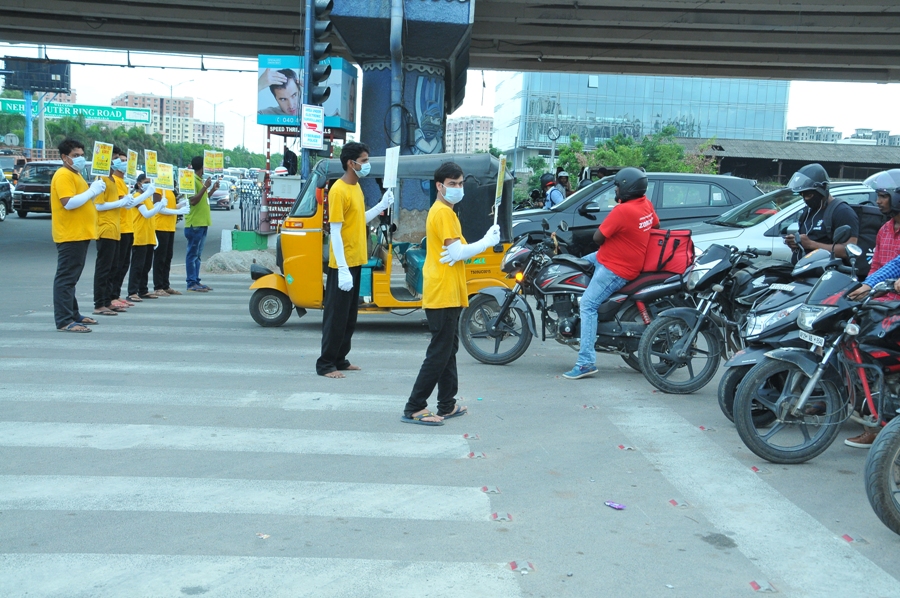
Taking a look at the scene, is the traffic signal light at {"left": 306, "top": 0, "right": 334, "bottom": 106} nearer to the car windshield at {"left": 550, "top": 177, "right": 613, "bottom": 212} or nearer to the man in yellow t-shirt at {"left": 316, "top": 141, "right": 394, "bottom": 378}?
the car windshield at {"left": 550, "top": 177, "right": 613, "bottom": 212}

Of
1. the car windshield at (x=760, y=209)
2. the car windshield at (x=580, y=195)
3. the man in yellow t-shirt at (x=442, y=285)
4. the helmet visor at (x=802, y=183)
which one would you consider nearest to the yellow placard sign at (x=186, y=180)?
the car windshield at (x=580, y=195)

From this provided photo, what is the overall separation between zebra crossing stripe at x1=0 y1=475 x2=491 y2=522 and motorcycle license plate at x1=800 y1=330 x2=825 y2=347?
2.30 metres

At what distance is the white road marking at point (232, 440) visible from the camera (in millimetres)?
5938

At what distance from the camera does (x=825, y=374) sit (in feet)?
18.6

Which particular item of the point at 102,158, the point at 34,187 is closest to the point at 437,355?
the point at 102,158

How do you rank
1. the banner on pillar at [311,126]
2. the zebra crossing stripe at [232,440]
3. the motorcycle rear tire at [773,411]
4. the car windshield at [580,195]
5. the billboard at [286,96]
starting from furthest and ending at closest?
the billboard at [286,96]
the car windshield at [580,195]
the banner on pillar at [311,126]
the zebra crossing stripe at [232,440]
the motorcycle rear tire at [773,411]

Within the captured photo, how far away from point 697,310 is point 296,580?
493 centimetres

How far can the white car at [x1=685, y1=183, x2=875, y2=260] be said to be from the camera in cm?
1236

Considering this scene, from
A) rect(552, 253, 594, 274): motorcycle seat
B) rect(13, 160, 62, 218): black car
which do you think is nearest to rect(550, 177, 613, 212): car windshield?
rect(552, 253, 594, 274): motorcycle seat

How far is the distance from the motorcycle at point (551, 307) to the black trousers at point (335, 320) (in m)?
1.29

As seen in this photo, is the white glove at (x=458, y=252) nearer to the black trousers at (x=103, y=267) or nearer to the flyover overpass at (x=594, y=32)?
the black trousers at (x=103, y=267)

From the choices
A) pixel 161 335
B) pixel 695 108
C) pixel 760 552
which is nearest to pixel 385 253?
pixel 161 335

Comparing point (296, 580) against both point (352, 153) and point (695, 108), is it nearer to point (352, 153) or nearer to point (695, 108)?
point (352, 153)

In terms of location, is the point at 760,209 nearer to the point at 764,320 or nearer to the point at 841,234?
the point at 841,234
